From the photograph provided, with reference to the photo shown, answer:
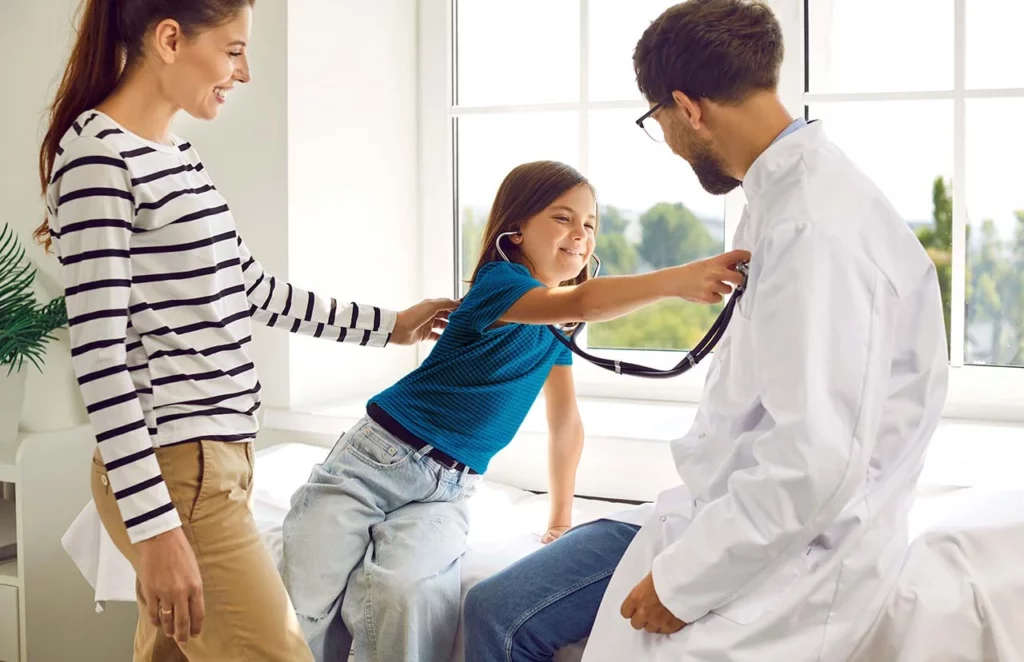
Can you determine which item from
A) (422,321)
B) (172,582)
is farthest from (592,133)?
(172,582)

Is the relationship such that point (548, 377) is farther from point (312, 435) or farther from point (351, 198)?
point (351, 198)

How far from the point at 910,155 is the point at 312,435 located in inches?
63.4

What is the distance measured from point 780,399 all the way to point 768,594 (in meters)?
0.25

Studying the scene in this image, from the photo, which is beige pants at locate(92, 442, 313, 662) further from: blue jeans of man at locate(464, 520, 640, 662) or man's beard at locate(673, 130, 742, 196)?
man's beard at locate(673, 130, 742, 196)

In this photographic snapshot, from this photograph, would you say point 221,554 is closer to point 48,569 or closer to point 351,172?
point 48,569

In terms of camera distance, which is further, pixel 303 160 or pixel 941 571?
pixel 303 160

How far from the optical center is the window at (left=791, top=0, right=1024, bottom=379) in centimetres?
234

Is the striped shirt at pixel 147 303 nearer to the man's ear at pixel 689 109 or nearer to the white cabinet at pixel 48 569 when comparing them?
the man's ear at pixel 689 109

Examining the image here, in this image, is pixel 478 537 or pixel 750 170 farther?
pixel 478 537

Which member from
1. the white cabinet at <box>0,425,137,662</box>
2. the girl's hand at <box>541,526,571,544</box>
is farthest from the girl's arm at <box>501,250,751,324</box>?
the white cabinet at <box>0,425,137,662</box>

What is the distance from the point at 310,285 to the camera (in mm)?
2504

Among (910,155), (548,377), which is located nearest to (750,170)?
(548,377)

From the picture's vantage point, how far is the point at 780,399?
119 centimetres

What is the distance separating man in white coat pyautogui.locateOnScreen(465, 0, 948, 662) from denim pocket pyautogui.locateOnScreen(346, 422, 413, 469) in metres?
0.50
